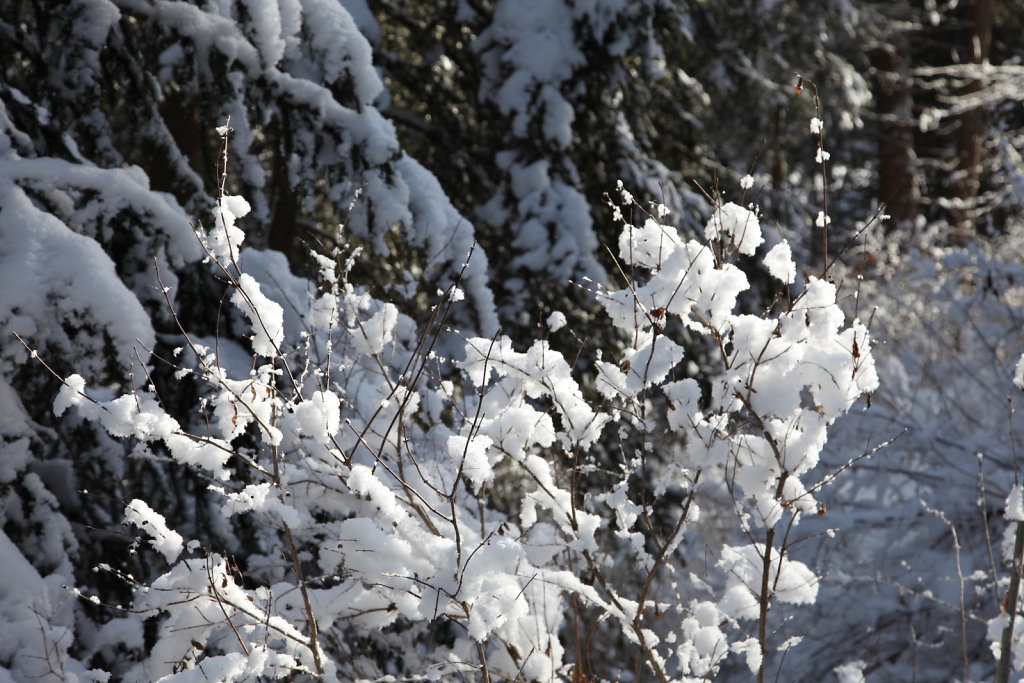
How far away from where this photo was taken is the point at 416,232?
11.2 feet

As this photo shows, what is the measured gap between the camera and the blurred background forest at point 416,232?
2539 millimetres

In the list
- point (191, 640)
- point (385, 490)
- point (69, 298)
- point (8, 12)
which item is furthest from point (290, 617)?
point (8, 12)

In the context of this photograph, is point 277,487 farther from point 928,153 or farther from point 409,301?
point 928,153

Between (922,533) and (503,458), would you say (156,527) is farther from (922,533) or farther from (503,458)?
(922,533)

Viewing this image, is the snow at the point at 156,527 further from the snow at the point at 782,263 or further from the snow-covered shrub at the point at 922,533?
the snow-covered shrub at the point at 922,533

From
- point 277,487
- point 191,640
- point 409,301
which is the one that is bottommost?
point 191,640

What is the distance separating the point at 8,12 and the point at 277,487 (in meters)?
2.15

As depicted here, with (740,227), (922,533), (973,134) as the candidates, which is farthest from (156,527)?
(973,134)

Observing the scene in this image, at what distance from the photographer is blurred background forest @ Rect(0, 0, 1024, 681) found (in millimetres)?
2539

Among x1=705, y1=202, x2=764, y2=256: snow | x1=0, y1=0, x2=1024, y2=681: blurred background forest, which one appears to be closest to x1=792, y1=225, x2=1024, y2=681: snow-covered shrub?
x1=0, y1=0, x2=1024, y2=681: blurred background forest

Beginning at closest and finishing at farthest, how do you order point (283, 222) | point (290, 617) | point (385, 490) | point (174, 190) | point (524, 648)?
point (385, 490)
point (524, 648)
point (290, 617)
point (174, 190)
point (283, 222)

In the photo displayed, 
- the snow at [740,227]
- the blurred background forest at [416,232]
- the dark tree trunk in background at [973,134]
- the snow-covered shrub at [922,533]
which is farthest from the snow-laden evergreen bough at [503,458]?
the dark tree trunk in background at [973,134]

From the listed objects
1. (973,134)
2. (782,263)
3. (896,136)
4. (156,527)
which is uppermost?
(896,136)

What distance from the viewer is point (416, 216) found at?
11.3ft
